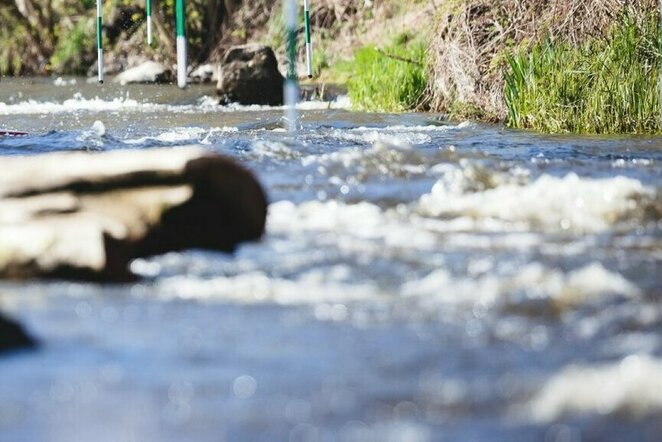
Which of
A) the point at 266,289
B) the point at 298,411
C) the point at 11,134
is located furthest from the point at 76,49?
the point at 298,411

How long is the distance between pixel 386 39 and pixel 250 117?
19.5 ft

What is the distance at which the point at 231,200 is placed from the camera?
238 inches

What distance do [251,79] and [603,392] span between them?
15.7 metres

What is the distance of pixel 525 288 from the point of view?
16.5ft

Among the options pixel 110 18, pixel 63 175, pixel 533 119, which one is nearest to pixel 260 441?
pixel 63 175

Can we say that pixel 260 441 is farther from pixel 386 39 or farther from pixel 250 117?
pixel 386 39

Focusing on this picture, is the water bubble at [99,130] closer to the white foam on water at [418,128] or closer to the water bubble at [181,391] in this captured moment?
the white foam on water at [418,128]

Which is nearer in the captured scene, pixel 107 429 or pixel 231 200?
pixel 107 429

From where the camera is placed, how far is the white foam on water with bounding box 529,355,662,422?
11.8 ft

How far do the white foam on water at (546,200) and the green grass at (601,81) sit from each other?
10.6 feet

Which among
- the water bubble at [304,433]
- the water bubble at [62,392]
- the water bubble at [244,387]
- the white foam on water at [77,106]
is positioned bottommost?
→ the white foam on water at [77,106]

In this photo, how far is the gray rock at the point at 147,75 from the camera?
24.4m

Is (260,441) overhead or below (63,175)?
below

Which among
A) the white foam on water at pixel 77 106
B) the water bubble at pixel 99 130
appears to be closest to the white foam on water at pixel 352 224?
the water bubble at pixel 99 130
